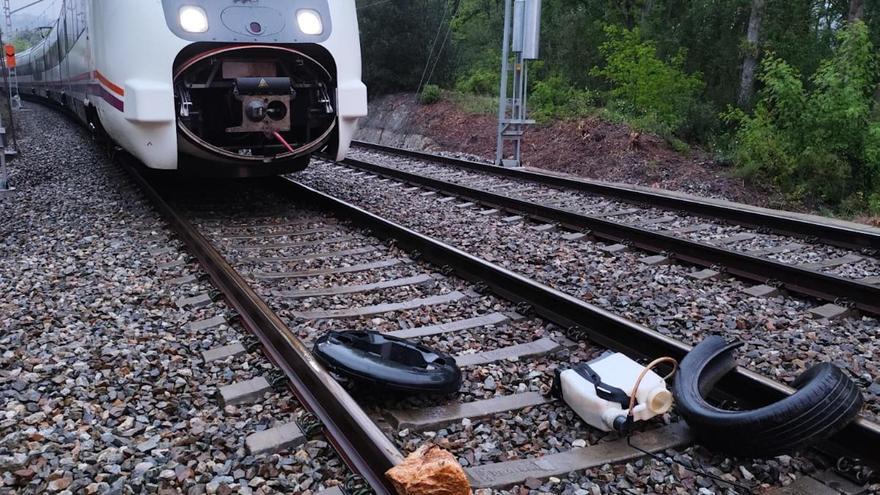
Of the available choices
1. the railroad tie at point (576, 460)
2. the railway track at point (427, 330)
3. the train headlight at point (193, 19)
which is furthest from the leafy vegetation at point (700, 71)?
the train headlight at point (193, 19)

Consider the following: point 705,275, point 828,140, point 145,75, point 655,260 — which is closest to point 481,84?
point 828,140

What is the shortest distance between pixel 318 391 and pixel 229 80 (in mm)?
4601

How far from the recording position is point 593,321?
13.5 feet

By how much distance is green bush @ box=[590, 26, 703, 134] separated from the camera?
1611 cm

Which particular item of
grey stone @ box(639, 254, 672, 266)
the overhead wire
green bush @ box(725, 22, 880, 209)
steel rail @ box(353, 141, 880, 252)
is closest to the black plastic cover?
grey stone @ box(639, 254, 672, 266)

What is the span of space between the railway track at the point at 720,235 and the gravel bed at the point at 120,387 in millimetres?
3591

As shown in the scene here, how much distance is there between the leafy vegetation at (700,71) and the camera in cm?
1150

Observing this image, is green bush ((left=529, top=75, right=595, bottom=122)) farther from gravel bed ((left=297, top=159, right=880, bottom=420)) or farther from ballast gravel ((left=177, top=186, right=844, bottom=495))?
ballast gravel ((left=177, top=186, right=844, bottom=495))

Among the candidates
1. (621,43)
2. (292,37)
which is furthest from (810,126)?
(292,37)

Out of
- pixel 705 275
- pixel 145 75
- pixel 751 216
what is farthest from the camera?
pixel 751 216

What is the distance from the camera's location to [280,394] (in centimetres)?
341

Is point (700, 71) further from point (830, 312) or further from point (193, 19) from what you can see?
point (830, 312)

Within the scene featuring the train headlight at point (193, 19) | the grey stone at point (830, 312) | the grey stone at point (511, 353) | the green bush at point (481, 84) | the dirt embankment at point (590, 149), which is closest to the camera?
the grey stone at point (511, 353)

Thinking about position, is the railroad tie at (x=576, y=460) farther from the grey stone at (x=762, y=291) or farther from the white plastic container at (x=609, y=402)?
the grey stone at (x=762, y=291)
